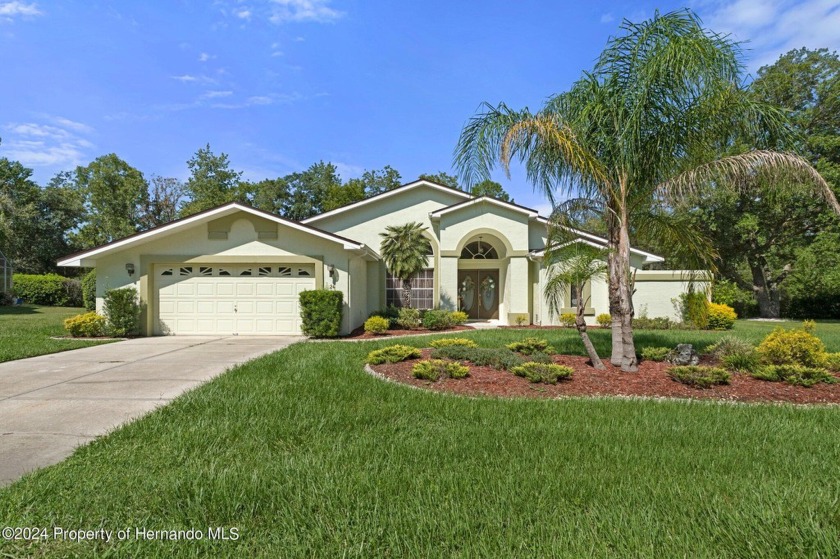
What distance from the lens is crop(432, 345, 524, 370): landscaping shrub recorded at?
7.79 metres

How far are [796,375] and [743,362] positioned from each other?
939 millimetres

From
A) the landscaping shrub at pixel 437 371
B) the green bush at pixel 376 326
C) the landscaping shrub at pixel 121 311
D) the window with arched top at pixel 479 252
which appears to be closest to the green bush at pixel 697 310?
the window with arched top at pixel 479 252

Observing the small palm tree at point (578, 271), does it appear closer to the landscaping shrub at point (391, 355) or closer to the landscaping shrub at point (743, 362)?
the landscaping shrub at point (743, 362)

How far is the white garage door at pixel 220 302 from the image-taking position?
14430mm

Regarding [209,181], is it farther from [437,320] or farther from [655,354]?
[655,354]

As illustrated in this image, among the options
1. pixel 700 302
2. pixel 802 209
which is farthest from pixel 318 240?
pixel 802 209

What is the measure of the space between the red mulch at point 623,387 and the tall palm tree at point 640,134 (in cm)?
70

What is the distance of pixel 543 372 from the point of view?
22.8ft

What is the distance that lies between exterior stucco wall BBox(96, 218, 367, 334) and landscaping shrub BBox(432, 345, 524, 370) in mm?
6514

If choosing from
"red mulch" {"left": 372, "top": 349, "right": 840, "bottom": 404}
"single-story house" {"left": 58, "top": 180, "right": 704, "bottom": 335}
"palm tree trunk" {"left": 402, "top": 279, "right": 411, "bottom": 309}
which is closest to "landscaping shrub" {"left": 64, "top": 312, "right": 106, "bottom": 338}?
"single-story house" {"left": 58, "top": 180, "right": 704, "bottom": 335}

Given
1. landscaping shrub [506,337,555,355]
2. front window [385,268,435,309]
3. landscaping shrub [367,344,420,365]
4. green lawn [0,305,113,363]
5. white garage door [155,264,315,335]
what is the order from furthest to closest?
front window [385,268,435,309]
white garage door [155,264,315,335]
green lawn [0,305,113,363]
landscaping shrub [506,337,555,355]
landscaping shrub [367,344,420,365]

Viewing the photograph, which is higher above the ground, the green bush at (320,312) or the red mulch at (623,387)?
the green bush at (320,312)

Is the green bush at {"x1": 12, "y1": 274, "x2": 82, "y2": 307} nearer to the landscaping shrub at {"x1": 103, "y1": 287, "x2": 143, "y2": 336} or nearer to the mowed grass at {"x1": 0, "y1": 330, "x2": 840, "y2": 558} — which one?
the landscaping shrub at {"x1": 103, "y1": 287, "x2": 143, "y2": 336}

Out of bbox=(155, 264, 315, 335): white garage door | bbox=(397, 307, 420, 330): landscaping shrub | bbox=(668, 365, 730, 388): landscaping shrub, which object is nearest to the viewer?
bbox=(668, 365, 730, 388): landscaping shrub
